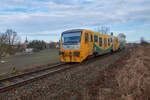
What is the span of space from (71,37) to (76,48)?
1149 millimetres

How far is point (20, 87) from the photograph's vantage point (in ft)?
Result: 16.5

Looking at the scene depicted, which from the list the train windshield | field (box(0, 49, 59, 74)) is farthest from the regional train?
field (box(0, 49, 59, 74))

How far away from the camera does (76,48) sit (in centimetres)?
988

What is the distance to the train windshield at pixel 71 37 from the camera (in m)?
10.0

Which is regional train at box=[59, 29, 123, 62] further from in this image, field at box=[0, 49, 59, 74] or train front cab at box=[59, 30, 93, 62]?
field at box=[0, 49, 59, 74]

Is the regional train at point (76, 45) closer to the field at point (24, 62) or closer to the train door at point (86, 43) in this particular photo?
the train door at point (86, 43)

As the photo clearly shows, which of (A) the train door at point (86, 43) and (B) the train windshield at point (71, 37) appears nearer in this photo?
(B) the train windshield at point (71, 37)

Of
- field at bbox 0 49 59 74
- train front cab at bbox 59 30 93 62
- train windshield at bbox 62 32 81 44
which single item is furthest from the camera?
field at bbox 0 49 59 74

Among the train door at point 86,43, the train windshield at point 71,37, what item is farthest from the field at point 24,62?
the train door at point 86,43

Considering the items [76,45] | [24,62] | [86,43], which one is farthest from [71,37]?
[24,62]

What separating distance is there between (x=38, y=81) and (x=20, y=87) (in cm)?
90

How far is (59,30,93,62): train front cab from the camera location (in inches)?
385

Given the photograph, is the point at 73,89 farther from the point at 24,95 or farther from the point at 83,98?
the point at 24,95

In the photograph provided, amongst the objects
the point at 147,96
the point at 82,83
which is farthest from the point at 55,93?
the point at 147,96
